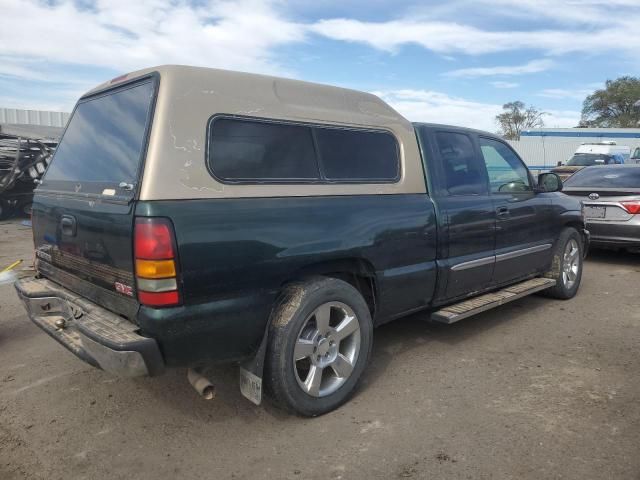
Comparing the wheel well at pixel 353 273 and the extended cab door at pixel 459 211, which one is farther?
the extended cab door at pixel 459 211

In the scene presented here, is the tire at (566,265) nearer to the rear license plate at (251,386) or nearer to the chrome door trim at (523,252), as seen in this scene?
the chrome door trim at (523,252)

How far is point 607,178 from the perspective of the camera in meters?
8.30

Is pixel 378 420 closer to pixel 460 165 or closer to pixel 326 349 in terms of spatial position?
pixel 326 349

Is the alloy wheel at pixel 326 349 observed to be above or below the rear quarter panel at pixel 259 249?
below

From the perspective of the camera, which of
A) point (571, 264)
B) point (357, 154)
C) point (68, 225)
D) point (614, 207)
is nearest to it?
point (68, 225)

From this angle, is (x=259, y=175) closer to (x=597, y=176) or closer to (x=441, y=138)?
(x=441, y=138)

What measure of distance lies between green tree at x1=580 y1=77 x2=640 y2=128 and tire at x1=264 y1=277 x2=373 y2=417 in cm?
7060

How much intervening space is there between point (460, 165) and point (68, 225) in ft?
10.1

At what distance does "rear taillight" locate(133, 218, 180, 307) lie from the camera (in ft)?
8.37

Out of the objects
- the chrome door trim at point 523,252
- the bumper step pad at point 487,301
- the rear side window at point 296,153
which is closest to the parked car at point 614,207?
the chrome door trim at point 523,252

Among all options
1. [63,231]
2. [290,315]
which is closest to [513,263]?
[290,315]

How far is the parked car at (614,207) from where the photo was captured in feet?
24.4

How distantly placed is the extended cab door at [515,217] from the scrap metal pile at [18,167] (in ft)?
38.5

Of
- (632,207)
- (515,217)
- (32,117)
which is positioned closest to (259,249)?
(515,217)
